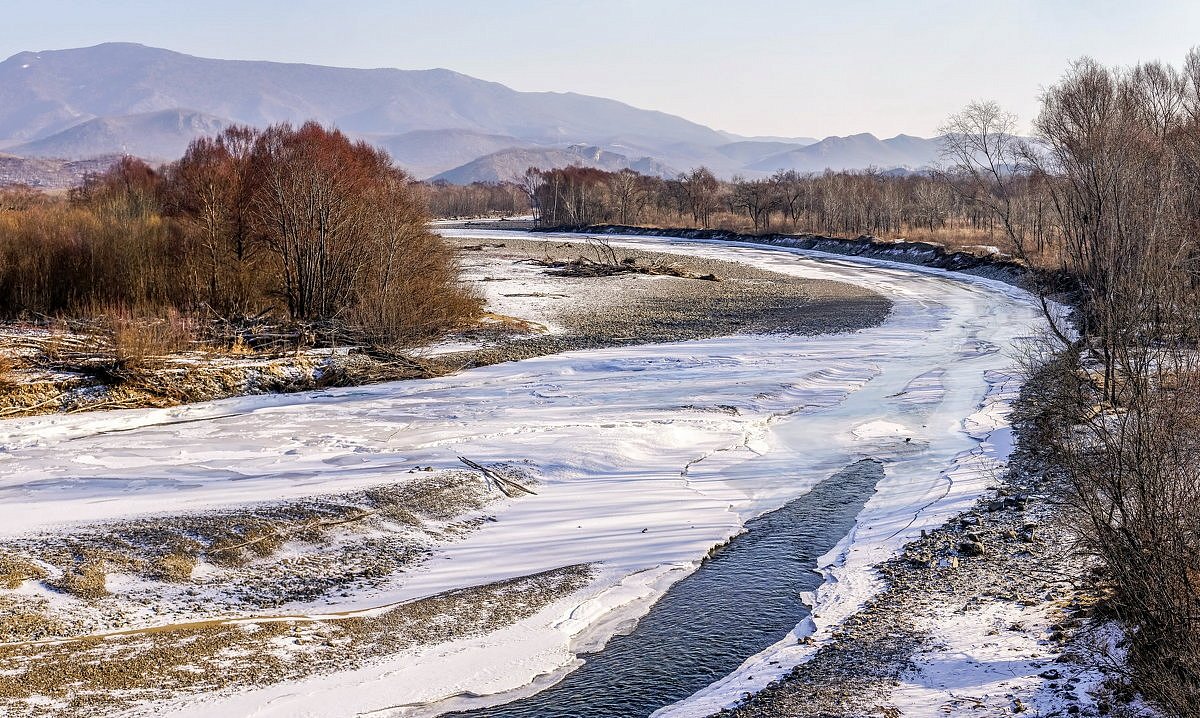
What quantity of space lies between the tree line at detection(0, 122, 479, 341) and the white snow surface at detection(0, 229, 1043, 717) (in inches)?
167

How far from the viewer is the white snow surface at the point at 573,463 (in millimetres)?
7426

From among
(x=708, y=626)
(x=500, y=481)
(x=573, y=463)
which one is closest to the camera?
(x=708, y=626)

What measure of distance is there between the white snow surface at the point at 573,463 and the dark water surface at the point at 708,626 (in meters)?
0.21

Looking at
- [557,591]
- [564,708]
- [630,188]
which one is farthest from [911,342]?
[630,188]

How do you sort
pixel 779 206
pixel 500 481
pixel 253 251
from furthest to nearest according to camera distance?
1. pixel 779 206
2. pixel 253 251
3. pixel 500 481

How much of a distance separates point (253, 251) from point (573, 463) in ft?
41.4

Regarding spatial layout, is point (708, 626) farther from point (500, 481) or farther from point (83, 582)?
point (83, 582)

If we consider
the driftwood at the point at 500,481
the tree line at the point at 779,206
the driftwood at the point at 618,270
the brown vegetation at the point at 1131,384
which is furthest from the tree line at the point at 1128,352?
the tree line at the point at 779,206

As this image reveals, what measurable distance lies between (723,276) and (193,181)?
23.1m

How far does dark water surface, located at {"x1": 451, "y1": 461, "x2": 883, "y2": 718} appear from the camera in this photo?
22.0 ft

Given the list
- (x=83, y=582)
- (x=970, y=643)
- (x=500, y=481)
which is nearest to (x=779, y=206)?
(x=500, y=481)

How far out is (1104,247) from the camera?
13875mm

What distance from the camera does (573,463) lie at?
40.3 ft

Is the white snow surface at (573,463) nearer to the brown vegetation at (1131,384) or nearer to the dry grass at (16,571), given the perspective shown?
the dry grass at (16,571)
